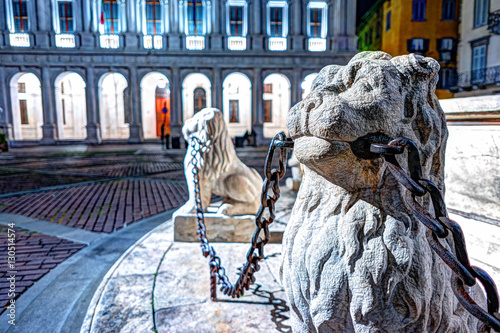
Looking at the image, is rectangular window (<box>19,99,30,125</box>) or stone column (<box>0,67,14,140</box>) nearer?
stone column (<box>0,67,14,140</box>)

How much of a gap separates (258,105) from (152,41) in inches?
334

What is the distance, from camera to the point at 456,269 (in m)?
0.82

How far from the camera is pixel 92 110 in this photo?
869 inches

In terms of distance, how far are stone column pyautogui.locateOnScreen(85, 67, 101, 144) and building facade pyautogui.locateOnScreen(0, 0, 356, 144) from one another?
61 mm

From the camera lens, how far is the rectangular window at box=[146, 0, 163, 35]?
2275 centimetres

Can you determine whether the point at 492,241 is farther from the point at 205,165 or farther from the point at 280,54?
the point at 280,54

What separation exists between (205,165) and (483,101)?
2396 millimetres

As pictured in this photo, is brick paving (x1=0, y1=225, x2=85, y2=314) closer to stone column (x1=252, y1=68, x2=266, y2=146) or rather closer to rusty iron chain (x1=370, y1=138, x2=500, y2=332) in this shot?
rusty iron chain (x1=370, y1=138, x2=500, y2=332)

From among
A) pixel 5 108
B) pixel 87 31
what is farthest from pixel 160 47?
pixel 5 108

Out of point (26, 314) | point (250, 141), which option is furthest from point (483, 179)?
point (250, 141)

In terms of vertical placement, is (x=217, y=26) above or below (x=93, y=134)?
above

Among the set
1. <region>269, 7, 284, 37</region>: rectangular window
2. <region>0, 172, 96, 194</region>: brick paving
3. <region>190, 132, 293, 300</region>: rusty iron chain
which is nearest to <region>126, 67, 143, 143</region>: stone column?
<region>269, 7, 284, 37</region>: rectangular window

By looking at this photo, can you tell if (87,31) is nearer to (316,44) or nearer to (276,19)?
(276,19)

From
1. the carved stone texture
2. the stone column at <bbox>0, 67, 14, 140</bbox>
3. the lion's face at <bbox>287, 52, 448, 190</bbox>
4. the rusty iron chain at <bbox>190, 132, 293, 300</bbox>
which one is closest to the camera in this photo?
the lion's face at <bbox>287, 52, 448, 190</bbox>
